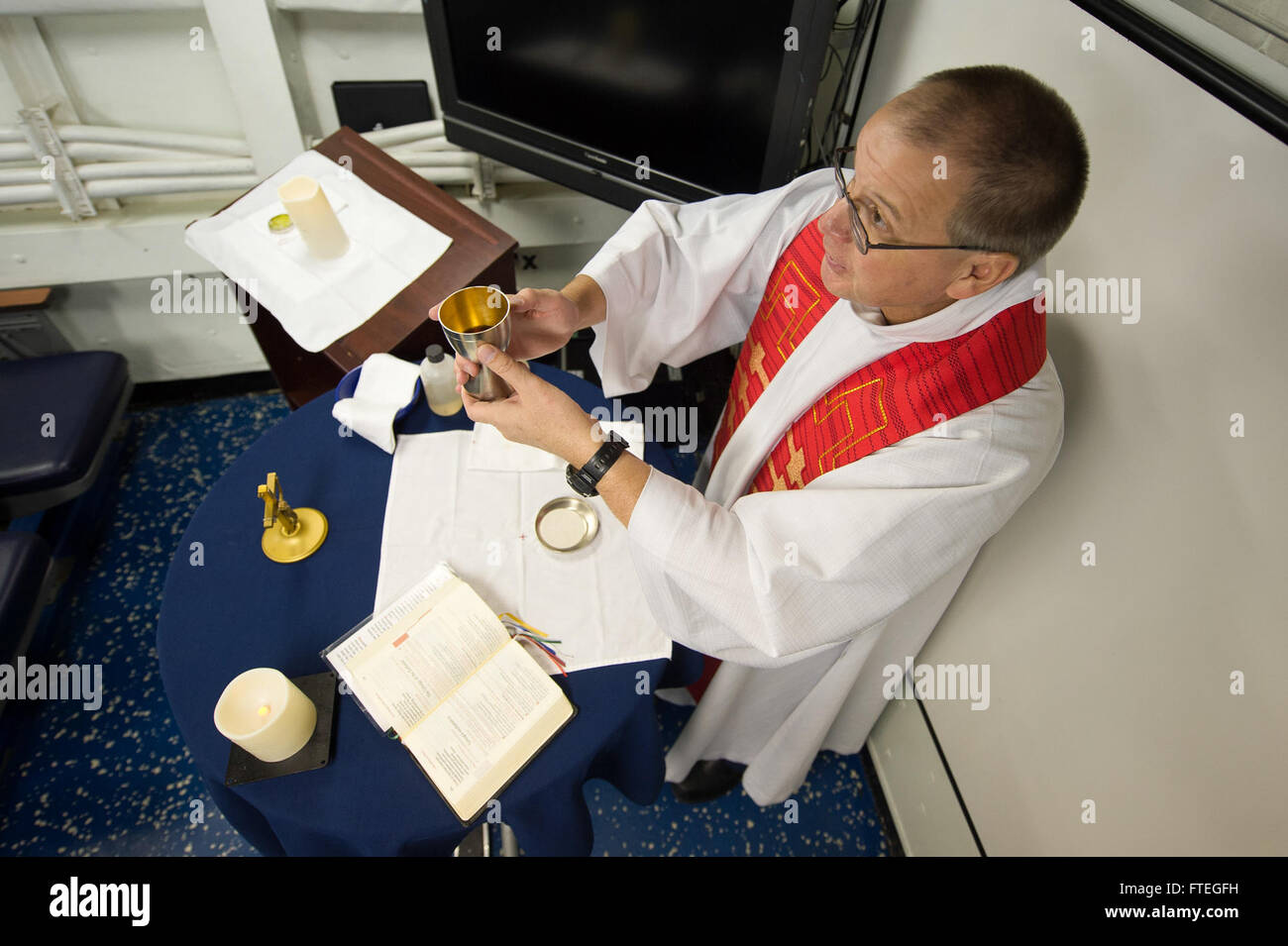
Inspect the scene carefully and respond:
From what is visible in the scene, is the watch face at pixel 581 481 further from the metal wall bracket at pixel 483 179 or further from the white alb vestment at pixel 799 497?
the metal wall bracket at pixel 483 179

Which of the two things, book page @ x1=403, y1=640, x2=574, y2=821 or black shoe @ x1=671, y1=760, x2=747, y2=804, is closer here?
Result: book page @ x1=403, y1=640, x2=574, y2=821

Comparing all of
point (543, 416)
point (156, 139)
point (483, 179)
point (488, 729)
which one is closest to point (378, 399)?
point (543, 416)

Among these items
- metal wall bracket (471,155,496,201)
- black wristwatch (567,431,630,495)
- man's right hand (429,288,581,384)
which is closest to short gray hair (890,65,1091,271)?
black wristwatch (567,431,630,495)

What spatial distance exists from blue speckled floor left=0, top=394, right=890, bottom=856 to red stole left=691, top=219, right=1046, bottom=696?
1000 millimetres

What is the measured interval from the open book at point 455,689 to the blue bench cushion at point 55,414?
4.17 ft

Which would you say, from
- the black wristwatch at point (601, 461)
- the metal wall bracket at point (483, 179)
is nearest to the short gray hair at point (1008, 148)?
the black wristwatch at point (601, 461)

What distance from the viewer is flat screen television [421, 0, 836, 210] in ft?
4.66

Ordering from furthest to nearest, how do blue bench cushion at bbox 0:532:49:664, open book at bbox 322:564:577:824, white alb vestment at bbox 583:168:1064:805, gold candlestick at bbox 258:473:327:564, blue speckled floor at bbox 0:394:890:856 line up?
blue speckled floor at bbox 0:394:890:856 → blue bench cushion at bbox 0:532:49:664 → gold candlestick at bbox 258:473:327:564 → open book at bbox 322:564:577:824 → white alb vestment at bbox 583:168:1064:805

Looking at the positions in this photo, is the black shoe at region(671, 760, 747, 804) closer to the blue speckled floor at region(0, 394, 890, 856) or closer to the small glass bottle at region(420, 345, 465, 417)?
the blue speckled floor at region(0, 394, 890, 856)

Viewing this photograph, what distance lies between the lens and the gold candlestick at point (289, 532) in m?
1.26

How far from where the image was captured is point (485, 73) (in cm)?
175

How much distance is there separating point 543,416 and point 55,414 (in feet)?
5.49

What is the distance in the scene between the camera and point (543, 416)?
114 centimetres
